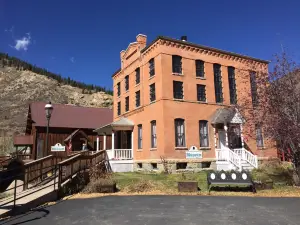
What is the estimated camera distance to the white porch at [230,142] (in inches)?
793

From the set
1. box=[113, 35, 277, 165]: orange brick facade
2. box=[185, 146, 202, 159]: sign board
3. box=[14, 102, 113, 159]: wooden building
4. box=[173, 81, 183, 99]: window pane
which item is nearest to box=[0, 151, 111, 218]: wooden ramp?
box=[113, 35, 277, 165]: orange brick facade

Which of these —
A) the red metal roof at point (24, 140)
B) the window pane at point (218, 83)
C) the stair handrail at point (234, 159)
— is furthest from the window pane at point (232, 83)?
the red metal roof at point (24, 140)

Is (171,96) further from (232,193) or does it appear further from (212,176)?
(232,193)

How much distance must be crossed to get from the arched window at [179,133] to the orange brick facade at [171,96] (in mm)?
312

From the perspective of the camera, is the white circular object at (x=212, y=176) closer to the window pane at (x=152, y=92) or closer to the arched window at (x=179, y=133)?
the arched window at (x=179, y=133)

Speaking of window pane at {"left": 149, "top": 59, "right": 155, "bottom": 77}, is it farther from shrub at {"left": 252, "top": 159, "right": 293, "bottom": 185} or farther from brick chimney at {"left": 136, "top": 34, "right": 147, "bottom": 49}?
shrub at {"left": 252, "top": 159, "right": 293, "bottom": 185}

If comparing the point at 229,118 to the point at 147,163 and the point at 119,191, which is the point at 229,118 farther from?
the point at 119,191

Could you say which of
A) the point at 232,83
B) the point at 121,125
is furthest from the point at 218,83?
the point at 121,125

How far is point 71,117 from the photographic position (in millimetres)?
37906

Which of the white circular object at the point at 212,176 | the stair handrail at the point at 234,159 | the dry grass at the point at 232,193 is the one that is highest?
the stair handrail at the point at 234,159

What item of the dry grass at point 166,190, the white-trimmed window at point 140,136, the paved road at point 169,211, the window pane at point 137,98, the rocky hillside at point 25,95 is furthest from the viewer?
the rocky hillside at point 25,95

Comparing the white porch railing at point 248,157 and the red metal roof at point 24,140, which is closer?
the white porch railing at point 248,157

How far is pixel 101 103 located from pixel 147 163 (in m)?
74.5

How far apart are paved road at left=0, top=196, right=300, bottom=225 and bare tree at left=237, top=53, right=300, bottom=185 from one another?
12.6 ft
